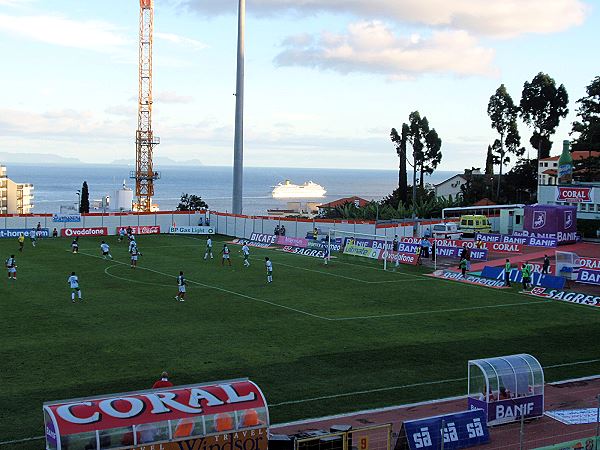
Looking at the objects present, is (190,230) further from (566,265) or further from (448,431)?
(448,431)

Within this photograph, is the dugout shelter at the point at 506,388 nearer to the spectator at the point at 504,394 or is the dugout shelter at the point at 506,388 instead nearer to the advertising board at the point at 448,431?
the spectator at the point at 504,394

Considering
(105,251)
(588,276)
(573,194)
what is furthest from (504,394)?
(573,194)

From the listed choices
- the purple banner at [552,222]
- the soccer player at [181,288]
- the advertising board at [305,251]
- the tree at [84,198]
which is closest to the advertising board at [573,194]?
the purple banner at [552,222]

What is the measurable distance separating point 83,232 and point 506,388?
188 ft

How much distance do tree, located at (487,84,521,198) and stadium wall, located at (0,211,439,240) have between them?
139 feet

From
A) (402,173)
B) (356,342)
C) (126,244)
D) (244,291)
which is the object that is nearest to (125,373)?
(356,342)

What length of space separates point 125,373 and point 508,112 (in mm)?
93108

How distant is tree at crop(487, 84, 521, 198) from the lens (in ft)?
359

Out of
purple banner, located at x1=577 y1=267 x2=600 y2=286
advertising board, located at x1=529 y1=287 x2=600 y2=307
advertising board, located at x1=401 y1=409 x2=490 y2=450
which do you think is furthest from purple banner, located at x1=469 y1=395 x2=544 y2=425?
purple banner, located at x1=577 y1=267 x2=600 y2=286

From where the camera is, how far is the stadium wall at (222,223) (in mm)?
67750

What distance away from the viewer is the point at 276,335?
105 ft

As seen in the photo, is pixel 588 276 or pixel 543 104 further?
pixel 543 104

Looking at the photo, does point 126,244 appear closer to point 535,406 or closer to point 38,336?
point 38,336

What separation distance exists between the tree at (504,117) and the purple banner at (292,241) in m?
52.5
